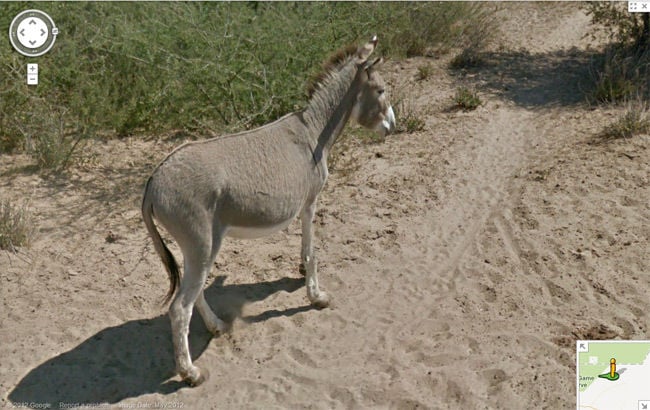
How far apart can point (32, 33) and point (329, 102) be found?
537cm

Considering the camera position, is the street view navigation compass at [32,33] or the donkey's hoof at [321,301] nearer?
the donkey's hoof at [321,301]

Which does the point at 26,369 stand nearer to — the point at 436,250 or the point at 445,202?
the point at 436,250

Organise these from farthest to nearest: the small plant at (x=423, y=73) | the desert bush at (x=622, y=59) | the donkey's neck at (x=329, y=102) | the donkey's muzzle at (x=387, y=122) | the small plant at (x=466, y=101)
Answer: the small plant at (x=423, y=73)
the small plant at (x=466, y=101)
the desert bush at (x=622, y=59)
the donkey's muzzle at (x=387, y=122)
the donkey's neck at (x=329, y=102)

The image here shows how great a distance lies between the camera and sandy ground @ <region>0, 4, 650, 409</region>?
530 cm

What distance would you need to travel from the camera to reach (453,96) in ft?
34.1

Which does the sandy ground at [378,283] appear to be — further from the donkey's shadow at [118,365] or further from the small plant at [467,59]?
the small plant at [467,59]

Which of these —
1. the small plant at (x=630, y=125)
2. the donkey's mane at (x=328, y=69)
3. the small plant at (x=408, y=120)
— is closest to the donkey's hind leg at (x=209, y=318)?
the donkey's mane at (x=328, y=69)

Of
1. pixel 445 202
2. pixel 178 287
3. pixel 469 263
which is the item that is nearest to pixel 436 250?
pixel 469 263

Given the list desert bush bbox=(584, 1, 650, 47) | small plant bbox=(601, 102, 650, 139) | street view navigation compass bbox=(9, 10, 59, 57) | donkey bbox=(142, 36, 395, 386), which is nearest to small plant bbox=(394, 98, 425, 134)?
small plant bbox=(601, 102, 650, 139)

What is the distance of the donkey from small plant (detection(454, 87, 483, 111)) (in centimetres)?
376

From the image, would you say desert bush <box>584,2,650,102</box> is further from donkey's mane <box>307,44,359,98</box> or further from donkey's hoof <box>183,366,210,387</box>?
donkey's hoof <box>183,366,210,387</box>

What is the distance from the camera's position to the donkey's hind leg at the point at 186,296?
5105 mm

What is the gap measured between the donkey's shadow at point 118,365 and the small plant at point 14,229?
1513 mm

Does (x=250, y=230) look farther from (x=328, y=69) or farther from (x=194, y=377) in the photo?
(x=328, y=69)
